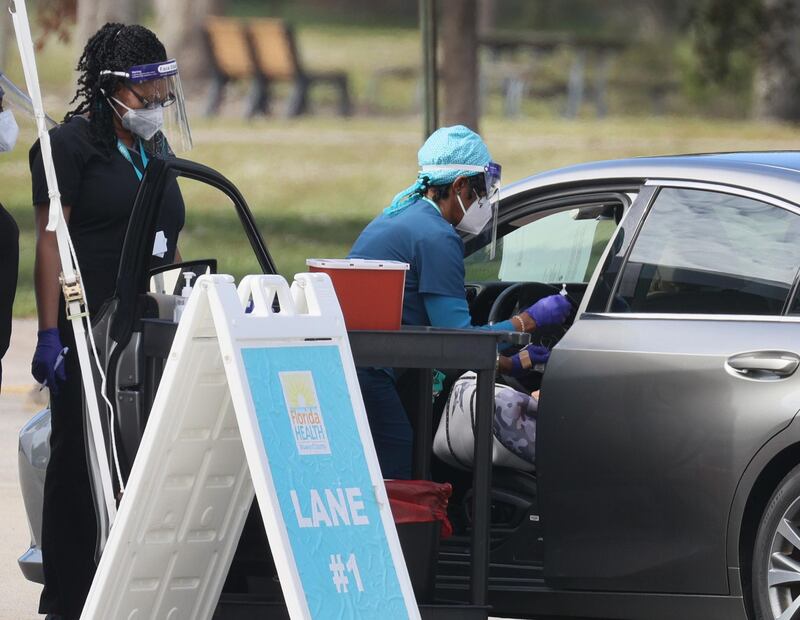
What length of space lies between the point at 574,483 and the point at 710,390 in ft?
1.65

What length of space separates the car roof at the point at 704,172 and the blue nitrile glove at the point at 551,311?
41 centimetres

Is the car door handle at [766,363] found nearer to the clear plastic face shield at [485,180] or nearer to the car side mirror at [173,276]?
the clear plastic face shield at [485,180]

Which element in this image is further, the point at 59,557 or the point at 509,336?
the point at 59,557

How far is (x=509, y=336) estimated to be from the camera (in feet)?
15.9

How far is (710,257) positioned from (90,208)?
183cm

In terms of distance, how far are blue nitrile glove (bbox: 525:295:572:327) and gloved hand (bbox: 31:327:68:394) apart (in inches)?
55.0

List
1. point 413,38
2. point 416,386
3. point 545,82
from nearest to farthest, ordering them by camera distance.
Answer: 1. point 416,386
2. point 545,82
3. point 413,38

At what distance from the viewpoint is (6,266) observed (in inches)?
205

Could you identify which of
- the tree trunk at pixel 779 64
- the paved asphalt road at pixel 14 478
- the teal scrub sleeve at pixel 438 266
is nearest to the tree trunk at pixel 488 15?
the tree trunk at pixel 779 64

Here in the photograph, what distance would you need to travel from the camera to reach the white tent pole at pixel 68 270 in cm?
488

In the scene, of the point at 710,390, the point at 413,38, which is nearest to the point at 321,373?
the point at 710,390

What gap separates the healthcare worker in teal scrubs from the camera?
208 inches

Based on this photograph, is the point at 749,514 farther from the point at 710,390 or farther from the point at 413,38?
the point at 413,38

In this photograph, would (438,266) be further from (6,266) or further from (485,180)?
(6,266)
